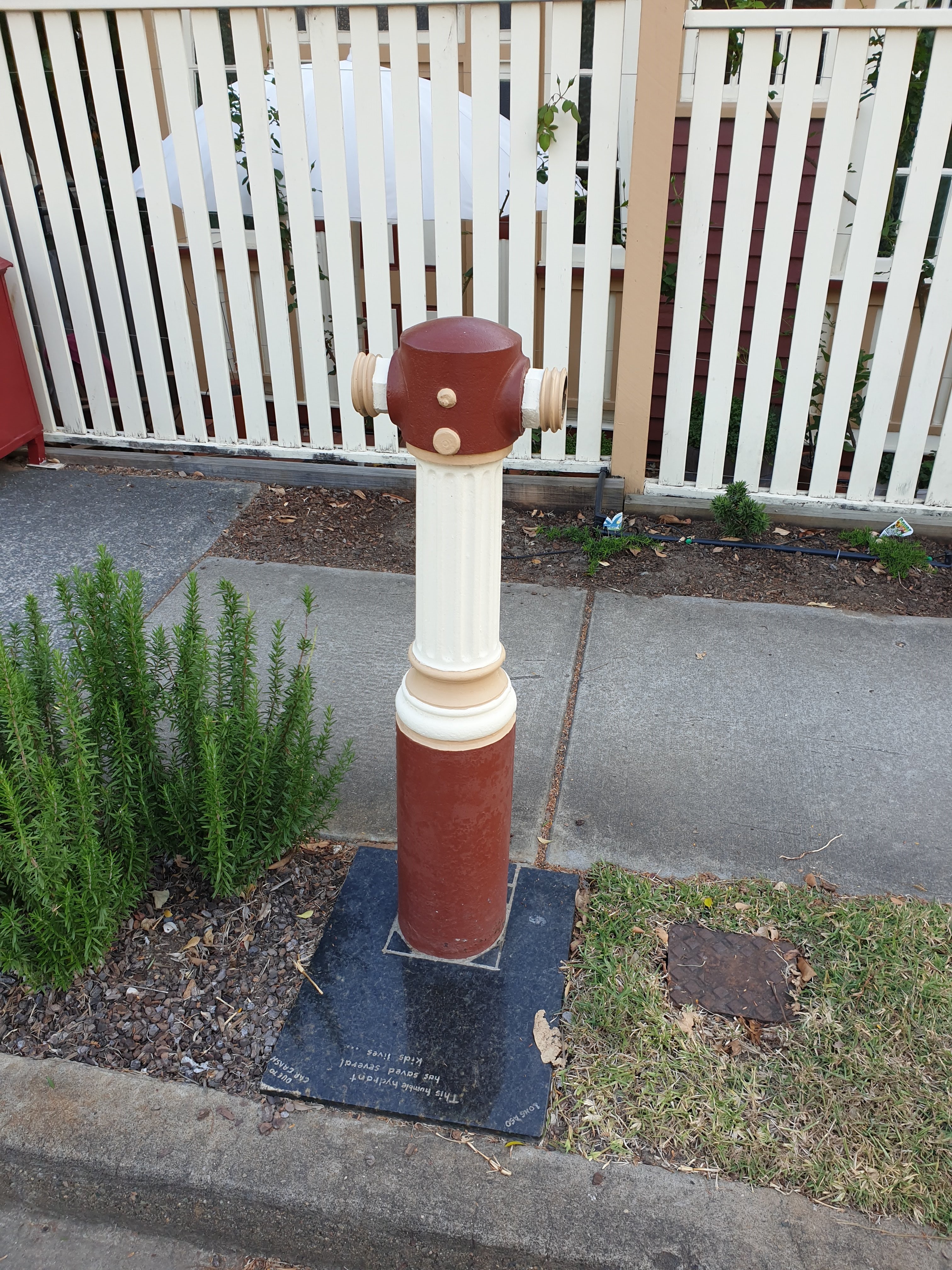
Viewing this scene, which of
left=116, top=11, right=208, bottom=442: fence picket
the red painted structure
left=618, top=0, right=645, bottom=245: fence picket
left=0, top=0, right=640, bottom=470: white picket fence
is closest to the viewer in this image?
left=0, top=0, right=640, bottom=470: white picket fence

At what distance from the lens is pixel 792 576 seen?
431cm

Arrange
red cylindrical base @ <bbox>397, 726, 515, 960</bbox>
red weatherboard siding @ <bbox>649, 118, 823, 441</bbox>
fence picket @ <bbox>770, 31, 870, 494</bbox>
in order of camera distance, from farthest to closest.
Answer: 1. red weatherboard siding @ <bbox>649, 118, 823, 441</bbox>
2. fence picket @ <bbox>770, 31, 870, 494</bbox>
3. red cylindrical base @ <bbox>397, 726, 515, 960</bbox>

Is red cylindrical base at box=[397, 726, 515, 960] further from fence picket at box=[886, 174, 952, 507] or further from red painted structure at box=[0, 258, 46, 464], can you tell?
red painted structure at box=[0, 258, 46, 464]

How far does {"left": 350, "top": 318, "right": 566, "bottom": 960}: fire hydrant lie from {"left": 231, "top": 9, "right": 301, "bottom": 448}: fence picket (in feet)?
9.79

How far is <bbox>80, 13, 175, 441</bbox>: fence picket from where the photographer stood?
14.3 ft

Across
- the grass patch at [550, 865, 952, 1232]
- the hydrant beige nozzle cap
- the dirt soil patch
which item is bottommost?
the grass patch at [550, 865, 952, 1232]

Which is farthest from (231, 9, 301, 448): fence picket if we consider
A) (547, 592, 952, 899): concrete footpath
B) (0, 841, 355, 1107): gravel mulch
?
(0, 841, 355, 1107): gravel mulch

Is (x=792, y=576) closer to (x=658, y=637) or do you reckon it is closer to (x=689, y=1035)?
(x=658, y=637)

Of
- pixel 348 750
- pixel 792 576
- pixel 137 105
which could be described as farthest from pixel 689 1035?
pixel 137 105

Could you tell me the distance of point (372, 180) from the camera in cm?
436

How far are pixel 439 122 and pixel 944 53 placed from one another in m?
2.05

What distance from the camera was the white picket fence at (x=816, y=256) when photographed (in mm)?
3783

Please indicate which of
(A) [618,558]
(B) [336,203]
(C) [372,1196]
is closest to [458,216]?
(B) [336,203]

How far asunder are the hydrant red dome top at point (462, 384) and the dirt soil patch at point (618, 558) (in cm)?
241
